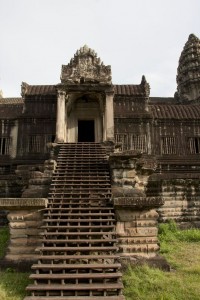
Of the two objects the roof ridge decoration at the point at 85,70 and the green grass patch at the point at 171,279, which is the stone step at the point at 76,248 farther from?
the roof ridge decoration at the point at 85,70

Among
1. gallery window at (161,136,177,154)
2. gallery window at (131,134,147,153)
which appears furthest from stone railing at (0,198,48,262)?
gallery window at (161,136,177,154)

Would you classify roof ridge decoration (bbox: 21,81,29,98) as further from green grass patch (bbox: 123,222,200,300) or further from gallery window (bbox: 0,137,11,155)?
green grass patch (bbox: 123,222,200,300)

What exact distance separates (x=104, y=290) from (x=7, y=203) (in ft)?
11.6

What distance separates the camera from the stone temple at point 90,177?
6.91 m

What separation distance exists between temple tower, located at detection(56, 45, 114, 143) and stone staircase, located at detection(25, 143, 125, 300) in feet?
16.2

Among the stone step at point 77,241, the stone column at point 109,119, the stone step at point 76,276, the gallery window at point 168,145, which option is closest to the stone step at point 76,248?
the stone step at point 77,241

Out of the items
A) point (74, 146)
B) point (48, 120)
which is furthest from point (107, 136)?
point (48, 120)

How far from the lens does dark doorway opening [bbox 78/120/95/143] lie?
1856 cm

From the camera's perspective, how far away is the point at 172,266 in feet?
25.9

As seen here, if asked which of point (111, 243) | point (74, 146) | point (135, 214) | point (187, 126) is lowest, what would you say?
point (111, 243)

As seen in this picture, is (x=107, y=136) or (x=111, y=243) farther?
(x=107, y=136)

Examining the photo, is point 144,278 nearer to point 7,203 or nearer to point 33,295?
point 33,295

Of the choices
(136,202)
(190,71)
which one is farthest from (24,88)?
(190,71)

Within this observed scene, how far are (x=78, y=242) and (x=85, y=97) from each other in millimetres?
11468
